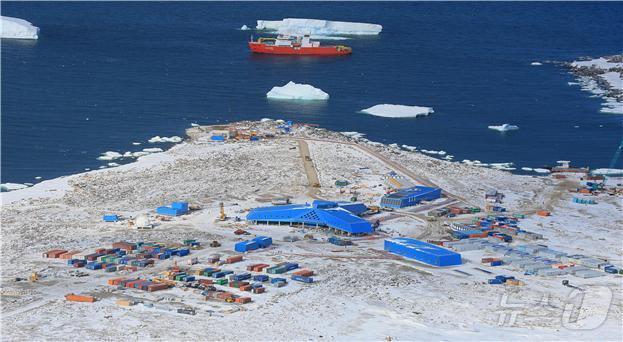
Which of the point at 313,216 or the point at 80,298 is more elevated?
the point at 313,216

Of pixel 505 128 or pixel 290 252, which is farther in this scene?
pixel 505 128

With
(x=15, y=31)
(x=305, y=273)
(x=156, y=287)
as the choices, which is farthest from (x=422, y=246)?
(x=15, y=31)

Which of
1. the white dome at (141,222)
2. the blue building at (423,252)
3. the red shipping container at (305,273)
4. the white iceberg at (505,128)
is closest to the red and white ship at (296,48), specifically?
the white iceberg at (505,128)

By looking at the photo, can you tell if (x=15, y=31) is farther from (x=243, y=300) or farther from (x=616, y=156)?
(x=243, y=300)

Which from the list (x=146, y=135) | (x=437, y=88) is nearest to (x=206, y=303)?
(x=146, y=135)

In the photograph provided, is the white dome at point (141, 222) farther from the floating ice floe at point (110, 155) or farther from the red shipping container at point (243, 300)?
Answer: the floating ice floe at point (110, 155)

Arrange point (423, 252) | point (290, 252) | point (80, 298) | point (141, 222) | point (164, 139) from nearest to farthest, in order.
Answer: point (80, 298) < point (423, 252) < point (290, 252) < point (141, 222) < point (164, 139)

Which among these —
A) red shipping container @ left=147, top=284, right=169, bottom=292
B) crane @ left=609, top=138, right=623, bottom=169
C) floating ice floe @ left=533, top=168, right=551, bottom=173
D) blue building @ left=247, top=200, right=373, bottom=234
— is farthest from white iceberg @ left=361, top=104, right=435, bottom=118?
red shipping container @ left=147, top=284, right=169, bottom=292

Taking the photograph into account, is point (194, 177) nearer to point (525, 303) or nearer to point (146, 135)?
point (146, 135)
